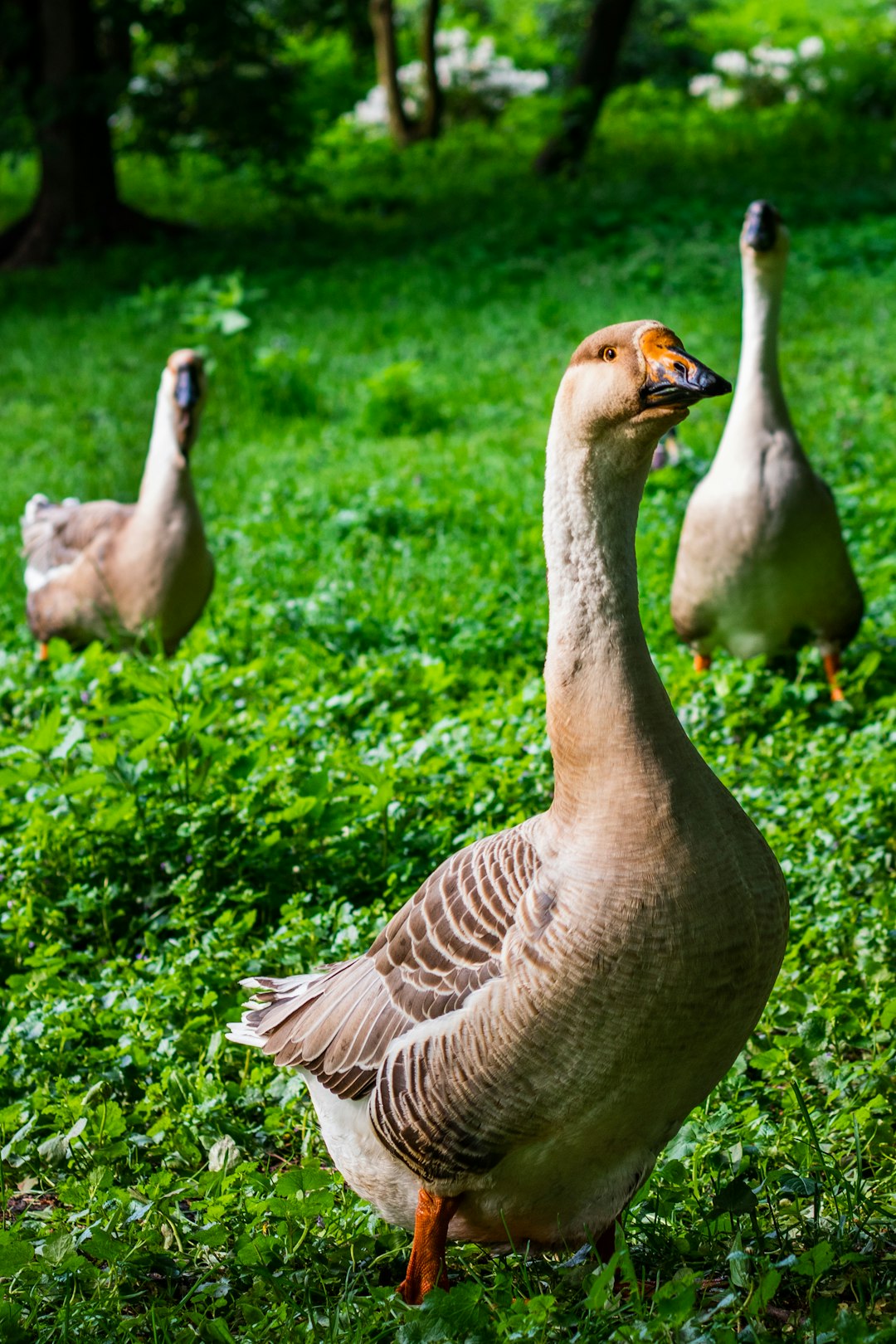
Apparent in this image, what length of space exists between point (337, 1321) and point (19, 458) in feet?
26.7

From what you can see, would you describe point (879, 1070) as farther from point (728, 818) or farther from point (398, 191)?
point (398, 191)

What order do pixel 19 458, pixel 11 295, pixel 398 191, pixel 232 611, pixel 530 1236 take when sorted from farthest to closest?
pixel 398 191, pixel 11 295, pixel 19 458, pixel 232 611, pixel 530 1236

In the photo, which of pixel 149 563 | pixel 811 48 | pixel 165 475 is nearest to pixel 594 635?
pixel 149 563

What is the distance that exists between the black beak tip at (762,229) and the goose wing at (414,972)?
11.3 feet

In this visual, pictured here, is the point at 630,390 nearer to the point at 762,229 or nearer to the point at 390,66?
the point at 762,229

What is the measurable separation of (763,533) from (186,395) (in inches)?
106

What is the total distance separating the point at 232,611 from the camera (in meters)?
6.89

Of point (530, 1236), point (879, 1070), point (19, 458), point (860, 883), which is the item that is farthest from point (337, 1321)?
point (19, 458)

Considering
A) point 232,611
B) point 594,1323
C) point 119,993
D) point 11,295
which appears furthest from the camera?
point 11,295

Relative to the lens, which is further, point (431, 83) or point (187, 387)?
point (431, 83)

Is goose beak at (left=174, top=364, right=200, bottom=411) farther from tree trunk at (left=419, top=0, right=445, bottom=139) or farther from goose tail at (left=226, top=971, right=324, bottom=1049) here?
tree trunk at (left=419, top=0, right=445, bottom=139)

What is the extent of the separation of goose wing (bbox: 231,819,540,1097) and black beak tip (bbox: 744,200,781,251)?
345 centimetres

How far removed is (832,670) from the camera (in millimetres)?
5402

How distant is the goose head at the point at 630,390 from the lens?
2354 millimetres
